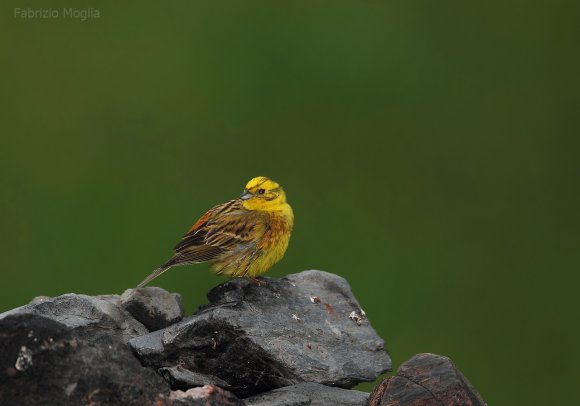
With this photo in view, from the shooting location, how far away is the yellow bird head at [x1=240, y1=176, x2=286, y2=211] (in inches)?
365

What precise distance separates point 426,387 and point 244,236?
2553 mm

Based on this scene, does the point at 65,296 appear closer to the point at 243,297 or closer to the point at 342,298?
the point at 243,297

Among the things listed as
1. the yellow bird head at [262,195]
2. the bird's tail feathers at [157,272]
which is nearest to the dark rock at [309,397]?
the bird's tail feathers at [157,272]

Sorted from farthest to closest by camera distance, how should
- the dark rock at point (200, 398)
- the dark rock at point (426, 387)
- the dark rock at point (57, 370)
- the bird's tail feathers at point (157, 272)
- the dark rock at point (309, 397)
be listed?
the bird's tail feathers at point (157, 272) → the dark rock at point (309, 397) → the dark rock at point (426, 387) → the dark rock at point (200, 398) → the dark rock at point (57, 370)

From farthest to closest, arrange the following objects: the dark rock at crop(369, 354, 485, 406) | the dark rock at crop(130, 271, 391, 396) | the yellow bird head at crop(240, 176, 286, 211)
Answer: the yellow bird head at crop(240, 176, 286, 211) → the dark rock at crop(130, 271, 391, 396) → the dark rock at crop(369, 354, 485, 406)

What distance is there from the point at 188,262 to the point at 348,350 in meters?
1.60

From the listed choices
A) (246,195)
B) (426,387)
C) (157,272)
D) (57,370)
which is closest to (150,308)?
(157,272)

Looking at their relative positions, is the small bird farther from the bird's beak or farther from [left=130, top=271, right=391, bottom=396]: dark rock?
[left=130, top=271, right=391, bottom=396]: dark rock

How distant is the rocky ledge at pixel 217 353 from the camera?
6.21 meters

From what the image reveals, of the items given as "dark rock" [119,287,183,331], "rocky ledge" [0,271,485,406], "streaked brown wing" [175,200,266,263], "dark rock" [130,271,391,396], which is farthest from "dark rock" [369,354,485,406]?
"streaked brown wing" [175,200,266,263]

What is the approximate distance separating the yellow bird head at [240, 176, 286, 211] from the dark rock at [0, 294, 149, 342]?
1630 millimetres

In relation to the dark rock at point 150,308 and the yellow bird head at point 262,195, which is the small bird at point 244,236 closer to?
the yellow bird head at point 262,195

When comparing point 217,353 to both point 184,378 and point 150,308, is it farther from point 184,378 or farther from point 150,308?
point 150,308

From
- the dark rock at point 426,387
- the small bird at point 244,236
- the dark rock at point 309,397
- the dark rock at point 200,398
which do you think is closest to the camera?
the dark rock at point 200,398
